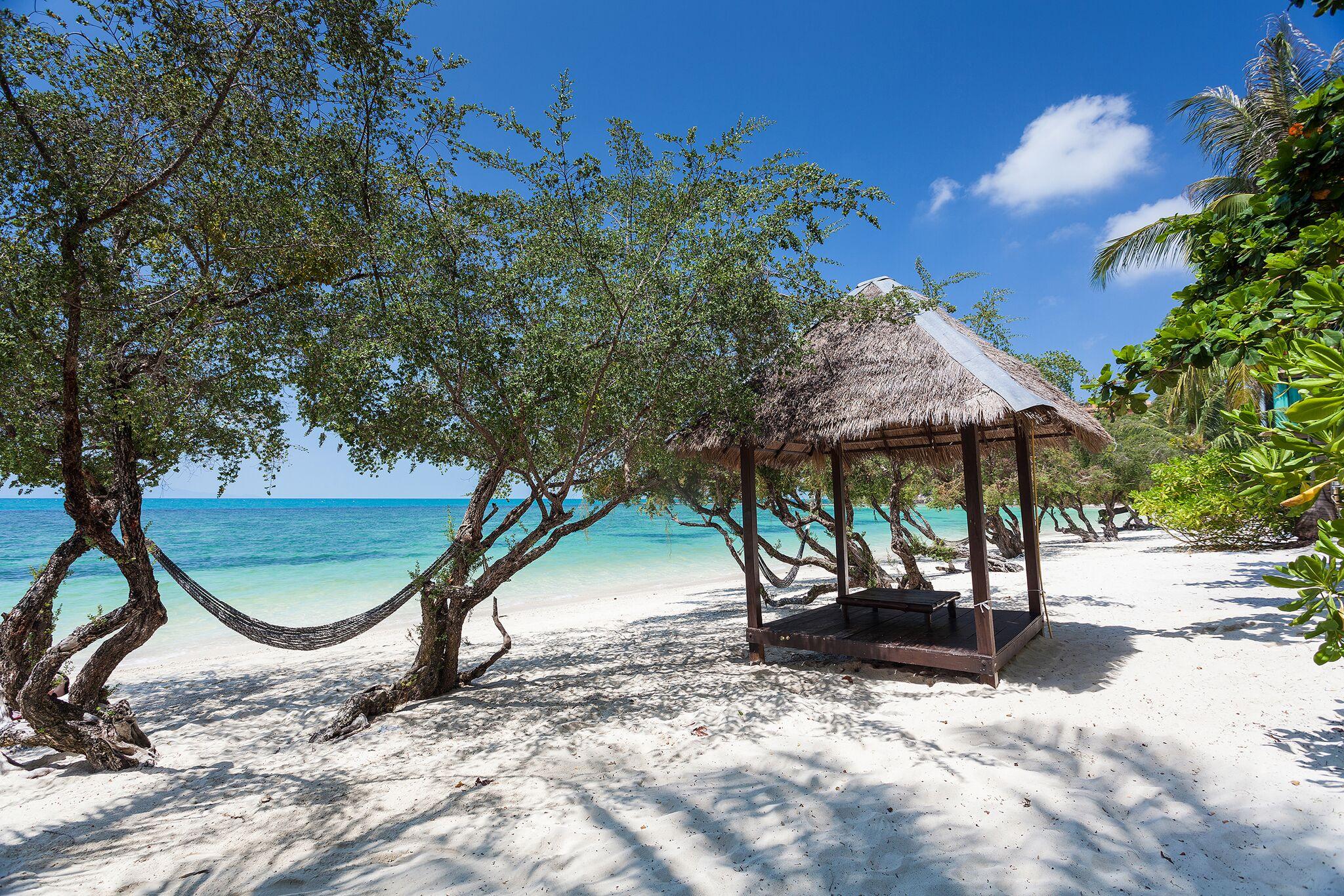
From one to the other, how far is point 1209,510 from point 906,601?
7.38 meters

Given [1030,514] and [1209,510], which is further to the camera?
[1209,510]

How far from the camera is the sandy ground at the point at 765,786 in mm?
2045

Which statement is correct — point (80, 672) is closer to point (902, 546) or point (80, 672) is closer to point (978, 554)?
point (978, 554)

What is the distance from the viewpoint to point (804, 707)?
12.2 ft

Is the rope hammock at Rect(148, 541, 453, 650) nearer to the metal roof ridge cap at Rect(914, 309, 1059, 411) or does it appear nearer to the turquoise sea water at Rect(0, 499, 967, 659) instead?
the turquoise sea water at Rect(0, 499, 967, 659)

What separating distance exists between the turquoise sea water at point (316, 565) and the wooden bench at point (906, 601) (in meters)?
3.41

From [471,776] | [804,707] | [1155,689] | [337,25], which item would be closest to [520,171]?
[337,25]

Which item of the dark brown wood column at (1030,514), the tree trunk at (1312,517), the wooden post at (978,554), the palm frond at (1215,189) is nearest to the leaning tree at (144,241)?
the wooden post at (978,554)

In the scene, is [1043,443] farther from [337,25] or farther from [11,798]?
[11,798]

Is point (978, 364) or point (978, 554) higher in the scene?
point (978, 364)

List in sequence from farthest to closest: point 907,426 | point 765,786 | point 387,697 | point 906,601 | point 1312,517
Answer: point 1312,517 < point 906,601 < point 907,426 < point 387,697 < point 765,786

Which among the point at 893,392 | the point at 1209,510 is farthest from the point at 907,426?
the point at 1209,510

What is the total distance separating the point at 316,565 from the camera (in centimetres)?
1950

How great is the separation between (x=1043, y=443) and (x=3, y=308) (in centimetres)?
715
